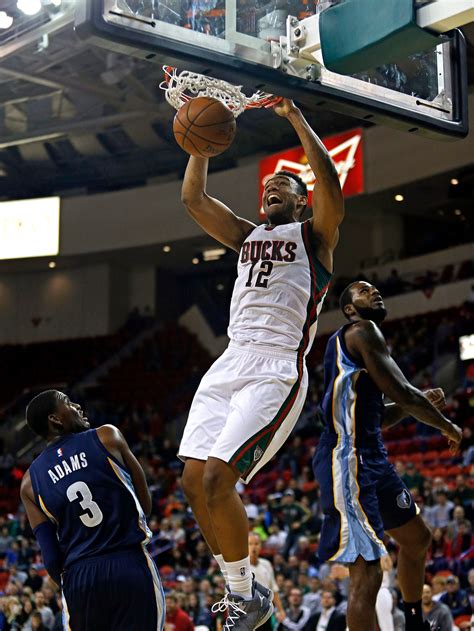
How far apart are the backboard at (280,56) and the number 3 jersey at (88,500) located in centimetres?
184

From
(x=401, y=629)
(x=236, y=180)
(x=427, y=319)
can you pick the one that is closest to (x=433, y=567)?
(x=401, y=629)

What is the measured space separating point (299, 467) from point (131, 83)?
7.87 metres

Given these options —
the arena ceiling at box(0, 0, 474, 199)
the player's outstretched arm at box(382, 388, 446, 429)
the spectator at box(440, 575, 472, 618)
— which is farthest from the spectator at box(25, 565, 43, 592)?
the player's outstretched arm at box(382, 388, 446, 429)

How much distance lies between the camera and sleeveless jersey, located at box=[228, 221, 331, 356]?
466 centimetres

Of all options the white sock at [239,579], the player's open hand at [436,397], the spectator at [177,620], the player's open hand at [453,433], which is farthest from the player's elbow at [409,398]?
the spectator at [177,620]

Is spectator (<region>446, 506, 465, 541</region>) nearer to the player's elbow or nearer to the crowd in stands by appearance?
the crowd in stands

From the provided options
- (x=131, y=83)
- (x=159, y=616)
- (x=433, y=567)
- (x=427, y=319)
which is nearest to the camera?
(x=159, y=616)

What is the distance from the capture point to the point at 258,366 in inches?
179

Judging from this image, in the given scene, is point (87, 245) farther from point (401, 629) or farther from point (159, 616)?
point (159, 616)

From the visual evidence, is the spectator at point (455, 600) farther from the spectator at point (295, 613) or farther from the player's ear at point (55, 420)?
the player's ear at point (55, 420)

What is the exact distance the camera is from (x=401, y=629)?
30.3 ft

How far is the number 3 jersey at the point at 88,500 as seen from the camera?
4.61 meters

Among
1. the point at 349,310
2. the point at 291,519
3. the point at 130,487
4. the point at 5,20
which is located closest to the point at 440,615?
the point at 349,310

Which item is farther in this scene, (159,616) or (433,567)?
(433,567)
